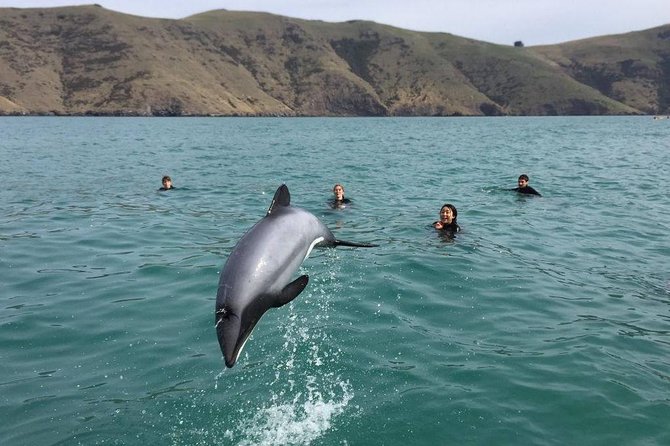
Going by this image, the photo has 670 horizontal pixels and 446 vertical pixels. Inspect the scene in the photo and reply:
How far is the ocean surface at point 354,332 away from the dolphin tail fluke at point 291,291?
8.35 feet

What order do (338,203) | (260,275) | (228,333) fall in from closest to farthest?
(228,333) → (260,275) → (338,203)

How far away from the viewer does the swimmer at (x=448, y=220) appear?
57.3 feet

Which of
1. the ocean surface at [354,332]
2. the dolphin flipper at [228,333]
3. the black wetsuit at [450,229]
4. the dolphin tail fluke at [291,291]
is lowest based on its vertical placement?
the ocean surface at [354,332]

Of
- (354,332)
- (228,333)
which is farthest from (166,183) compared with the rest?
(228,333)

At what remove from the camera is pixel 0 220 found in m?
19.3

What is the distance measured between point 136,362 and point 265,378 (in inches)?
87.6

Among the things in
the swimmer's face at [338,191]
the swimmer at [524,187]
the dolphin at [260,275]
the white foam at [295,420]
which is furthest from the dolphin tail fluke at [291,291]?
the swimmer at [524,187]

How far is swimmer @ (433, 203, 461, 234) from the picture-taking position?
17469mm

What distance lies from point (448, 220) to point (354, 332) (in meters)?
8.47

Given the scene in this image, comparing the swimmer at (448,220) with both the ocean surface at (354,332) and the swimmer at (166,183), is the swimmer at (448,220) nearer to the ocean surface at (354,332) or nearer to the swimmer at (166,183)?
the ocean surface at (354,332)

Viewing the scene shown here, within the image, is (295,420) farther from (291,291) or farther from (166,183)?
(166,183)

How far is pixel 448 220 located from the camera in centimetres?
1759

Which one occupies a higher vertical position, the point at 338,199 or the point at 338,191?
the point at 338,191

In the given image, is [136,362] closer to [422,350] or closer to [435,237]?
[422,350]
